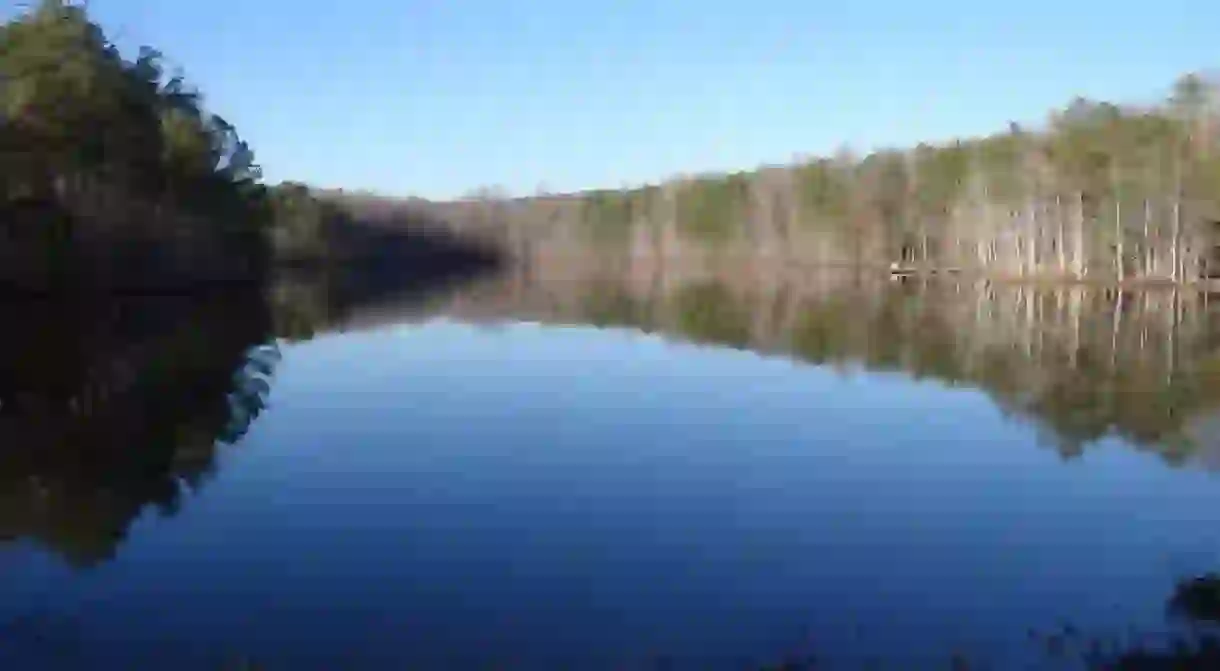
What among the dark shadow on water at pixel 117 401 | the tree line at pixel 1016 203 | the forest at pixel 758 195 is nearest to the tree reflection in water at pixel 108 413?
the dark shadow on water at pixel 117 401

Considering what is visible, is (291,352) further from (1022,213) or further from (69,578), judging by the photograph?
(1022,213)

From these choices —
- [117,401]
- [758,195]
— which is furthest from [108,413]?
[758,195]

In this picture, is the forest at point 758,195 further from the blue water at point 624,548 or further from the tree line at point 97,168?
the blue water at point 624,548

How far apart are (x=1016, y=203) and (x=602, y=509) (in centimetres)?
8568

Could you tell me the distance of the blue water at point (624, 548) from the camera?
35.8 ft

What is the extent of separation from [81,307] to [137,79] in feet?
45.3

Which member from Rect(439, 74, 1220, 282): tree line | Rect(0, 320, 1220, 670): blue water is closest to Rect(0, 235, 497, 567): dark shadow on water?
Rect(0, 320, 1220, 670): blue water

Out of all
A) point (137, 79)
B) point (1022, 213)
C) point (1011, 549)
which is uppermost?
point (137, 79)

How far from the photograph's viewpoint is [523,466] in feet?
66.2

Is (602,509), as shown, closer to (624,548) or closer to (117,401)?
Answer: (624,548)

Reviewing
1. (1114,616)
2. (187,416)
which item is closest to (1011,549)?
(1114,616)

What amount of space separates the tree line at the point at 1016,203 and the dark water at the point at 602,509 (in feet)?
138

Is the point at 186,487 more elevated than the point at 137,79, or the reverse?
the point at 137,79

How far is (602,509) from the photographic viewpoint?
16.7 meters
